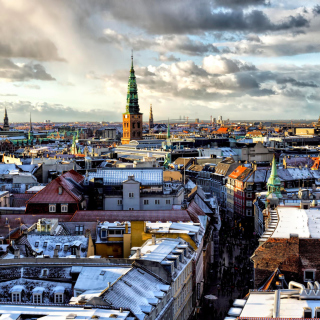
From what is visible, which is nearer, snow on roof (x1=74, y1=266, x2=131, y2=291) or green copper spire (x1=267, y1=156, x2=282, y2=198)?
snow on roof (x1=74, y1=266, x2=131, y2=291)

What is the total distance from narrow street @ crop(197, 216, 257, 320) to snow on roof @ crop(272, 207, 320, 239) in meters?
8.36

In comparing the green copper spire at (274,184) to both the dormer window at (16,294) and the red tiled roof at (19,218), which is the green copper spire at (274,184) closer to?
the red tiled roof at (19,218)

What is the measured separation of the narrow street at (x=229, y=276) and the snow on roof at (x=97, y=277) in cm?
1235

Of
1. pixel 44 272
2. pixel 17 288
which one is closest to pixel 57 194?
pixel 44 272

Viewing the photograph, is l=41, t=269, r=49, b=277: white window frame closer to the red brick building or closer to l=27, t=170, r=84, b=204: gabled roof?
the red brick building

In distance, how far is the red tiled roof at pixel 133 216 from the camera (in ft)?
180

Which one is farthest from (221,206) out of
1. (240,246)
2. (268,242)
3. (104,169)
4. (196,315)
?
(268,242)

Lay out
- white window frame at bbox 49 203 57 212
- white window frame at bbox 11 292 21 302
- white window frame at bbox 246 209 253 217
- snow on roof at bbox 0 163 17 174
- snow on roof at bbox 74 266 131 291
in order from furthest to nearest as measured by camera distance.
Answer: snow on roof at bbox 0 163 17 174 < white window frame at bbox 246 209 253 217 < white window frame at bbox 49 203 57 212 < snow on roof at bbox 74 266 131 291 < white window frame at bbox 11 292 21 302

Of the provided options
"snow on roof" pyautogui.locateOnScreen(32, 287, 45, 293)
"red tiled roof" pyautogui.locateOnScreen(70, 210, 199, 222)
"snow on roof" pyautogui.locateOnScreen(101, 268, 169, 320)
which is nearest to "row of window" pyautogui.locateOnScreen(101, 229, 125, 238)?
"red tiled roof" pyautogui.locateOnScreen(70, 210, 199, 222)

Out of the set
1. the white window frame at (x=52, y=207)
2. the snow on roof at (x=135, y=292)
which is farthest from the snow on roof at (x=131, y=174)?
the snow on roof at (x=135, y=292)

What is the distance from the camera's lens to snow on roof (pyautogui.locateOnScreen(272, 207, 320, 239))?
129ft

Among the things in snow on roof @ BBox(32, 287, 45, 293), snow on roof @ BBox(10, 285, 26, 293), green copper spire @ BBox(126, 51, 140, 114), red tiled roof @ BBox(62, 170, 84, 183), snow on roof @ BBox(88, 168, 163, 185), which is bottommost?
snow on roof @ BBox(32, 287, 45, 293)

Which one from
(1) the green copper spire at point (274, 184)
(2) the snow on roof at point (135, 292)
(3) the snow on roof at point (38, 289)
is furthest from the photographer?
(1) the green copper spire at point (274, 184)

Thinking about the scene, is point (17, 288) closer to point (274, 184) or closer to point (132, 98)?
point (274, 184)
